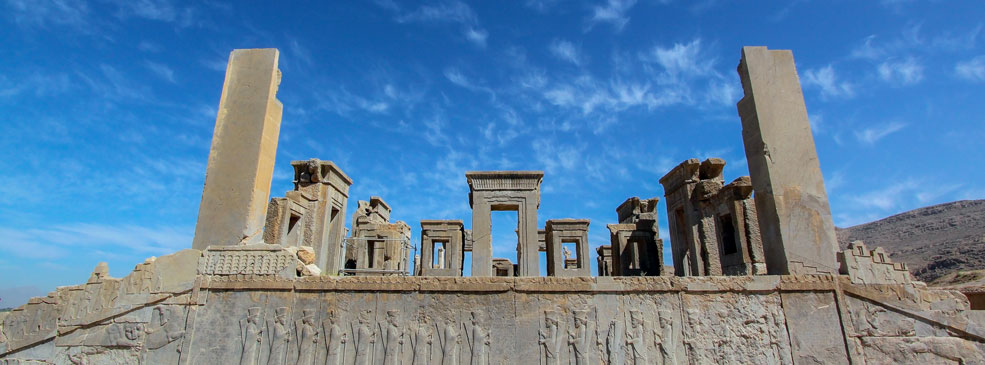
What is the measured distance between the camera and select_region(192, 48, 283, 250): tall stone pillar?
7613 mm

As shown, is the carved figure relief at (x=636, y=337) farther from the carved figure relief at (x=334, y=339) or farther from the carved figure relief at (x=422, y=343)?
the carved figure relief at (x=334, y=339)

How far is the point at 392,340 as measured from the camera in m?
6.92

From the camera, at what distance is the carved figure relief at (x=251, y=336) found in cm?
690

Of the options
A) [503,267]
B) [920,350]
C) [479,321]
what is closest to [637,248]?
[503,267]

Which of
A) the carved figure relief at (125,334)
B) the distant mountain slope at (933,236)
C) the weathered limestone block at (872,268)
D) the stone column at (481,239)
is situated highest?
the distant mountain slope at (933,236)

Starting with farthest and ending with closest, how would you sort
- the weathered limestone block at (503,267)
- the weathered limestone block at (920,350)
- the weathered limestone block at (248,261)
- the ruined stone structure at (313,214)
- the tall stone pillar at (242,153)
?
the weathered limestone block at (503,267) < the ruined stone structure at (313,214) < the tall stone pillar at (242,153) < the weathered limestone block at (248,261) < the weathered limestone block at (920,350)

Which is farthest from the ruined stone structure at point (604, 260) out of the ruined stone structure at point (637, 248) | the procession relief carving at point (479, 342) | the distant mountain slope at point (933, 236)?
the distant mountain slope at point (933, 236)

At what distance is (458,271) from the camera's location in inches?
682

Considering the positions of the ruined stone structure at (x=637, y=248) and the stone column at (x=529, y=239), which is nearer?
the stone column at (x=529, y=239)

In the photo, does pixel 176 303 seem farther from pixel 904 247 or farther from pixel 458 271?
pixel 904 247

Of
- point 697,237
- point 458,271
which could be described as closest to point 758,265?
point 697,237

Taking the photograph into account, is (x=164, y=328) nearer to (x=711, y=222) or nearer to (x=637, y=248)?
(x=711, y=222)

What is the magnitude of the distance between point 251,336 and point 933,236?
5635 cm

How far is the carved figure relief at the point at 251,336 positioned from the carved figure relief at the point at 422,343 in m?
2.27
